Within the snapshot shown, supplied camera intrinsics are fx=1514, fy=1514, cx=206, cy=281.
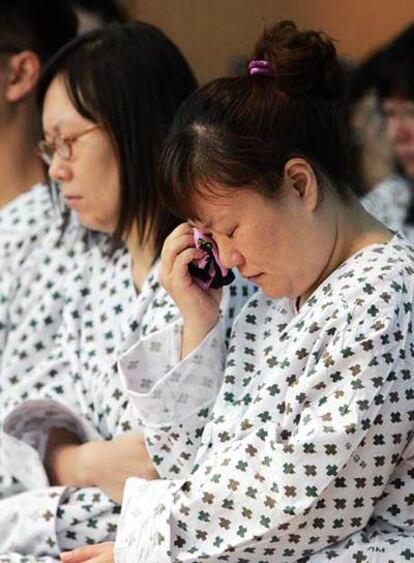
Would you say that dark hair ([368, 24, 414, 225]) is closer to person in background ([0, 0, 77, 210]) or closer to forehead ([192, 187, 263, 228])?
person in background ([0, 0, 77, 210])

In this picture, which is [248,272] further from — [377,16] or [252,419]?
[377,16]

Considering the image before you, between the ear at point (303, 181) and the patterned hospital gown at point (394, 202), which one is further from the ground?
the ear at point (303, 181)

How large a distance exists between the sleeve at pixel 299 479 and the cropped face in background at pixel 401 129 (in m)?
1.34

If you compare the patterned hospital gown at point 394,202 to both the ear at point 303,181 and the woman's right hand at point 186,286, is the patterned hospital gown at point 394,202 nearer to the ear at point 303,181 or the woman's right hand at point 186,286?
the woman's right hand at point 186,286

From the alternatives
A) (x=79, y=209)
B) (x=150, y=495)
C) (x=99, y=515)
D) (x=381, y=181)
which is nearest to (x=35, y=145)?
(x=79, y=209)

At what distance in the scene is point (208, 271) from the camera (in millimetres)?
2461

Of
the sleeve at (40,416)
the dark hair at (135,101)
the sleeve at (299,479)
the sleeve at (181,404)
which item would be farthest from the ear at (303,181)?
the sleeve at (40,416)

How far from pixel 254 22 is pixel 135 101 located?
0.56 metres

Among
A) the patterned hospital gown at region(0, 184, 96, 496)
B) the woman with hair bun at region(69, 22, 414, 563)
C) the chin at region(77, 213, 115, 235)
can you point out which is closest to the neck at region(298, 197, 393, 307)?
the woman with hair bun at region(69, 22, 414, 563)

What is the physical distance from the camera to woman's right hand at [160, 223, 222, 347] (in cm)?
244

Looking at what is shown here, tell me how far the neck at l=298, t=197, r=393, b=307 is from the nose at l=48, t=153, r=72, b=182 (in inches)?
25.0

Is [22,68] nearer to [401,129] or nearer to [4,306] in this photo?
[4,306]

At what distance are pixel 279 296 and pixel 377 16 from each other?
116cm

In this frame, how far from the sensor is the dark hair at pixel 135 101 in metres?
2.72
